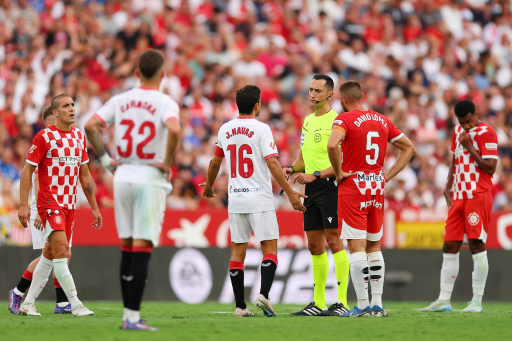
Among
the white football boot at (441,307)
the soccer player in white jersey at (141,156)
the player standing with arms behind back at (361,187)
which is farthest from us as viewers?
the white football boot at (441,307)

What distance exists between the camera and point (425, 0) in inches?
911

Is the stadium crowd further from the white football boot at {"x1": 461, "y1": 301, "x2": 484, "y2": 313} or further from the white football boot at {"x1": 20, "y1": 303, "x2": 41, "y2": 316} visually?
the white football boot at {"x1": 461, "y1": 301, "x2": 484, "y2": 313}

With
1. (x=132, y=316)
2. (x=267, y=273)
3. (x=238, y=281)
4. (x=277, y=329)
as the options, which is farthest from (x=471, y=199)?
(x=132, y=316)

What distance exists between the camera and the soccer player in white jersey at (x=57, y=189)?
8188mm

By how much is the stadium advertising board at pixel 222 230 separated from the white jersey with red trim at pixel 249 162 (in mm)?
5502

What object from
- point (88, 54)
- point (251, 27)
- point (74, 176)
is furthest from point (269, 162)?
point (251, 27)

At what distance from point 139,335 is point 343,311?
311cm

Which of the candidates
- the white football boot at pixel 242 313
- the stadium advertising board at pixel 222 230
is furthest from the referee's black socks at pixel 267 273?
the stadium advertising board at pixel 222 230

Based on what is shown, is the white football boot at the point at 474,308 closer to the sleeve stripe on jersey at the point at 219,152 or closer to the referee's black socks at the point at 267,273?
the referee's black socks at the point at 267,273

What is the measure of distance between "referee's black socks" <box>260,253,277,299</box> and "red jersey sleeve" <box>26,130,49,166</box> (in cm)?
301

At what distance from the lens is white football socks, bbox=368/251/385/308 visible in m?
7.75

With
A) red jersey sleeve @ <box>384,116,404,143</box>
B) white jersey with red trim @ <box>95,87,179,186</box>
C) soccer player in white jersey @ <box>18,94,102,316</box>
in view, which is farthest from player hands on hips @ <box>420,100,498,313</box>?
soccer player in white jersey @ <box>18,94,102,316</box>

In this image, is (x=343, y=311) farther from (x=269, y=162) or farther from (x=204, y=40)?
(x=204, y=40)

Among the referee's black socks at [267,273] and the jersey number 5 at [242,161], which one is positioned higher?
the jersey number 5 at [242,161]
